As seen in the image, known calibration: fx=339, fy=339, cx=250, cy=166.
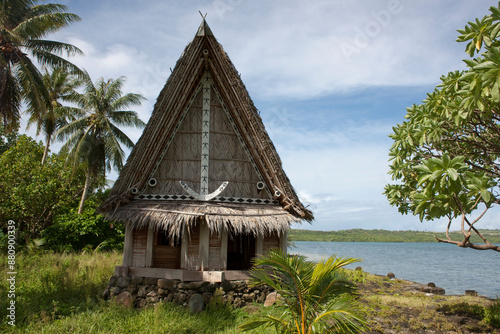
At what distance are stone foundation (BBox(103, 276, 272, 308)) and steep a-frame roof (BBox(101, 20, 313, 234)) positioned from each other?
1512mm

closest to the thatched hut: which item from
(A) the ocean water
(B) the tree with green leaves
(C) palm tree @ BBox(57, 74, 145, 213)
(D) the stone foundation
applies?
(D) the stone foundation

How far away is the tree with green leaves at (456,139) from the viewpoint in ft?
17.5

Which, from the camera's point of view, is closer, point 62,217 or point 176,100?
point 176,100

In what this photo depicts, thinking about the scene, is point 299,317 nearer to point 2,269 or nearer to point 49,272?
point 49,272

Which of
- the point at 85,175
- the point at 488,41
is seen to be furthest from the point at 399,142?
the point at 85,175

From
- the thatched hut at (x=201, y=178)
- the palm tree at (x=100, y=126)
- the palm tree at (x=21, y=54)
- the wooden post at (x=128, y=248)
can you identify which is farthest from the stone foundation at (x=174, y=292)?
the palm tree at (x=100, y=126)

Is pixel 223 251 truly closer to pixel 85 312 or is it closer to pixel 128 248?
pixel 128 248

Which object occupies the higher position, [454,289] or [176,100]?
[176,100]

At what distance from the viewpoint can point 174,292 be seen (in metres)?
8.44

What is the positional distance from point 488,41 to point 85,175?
19.9 metres

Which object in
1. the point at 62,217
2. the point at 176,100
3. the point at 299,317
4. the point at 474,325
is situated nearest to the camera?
the point at 299,317

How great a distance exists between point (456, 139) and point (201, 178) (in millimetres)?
6257

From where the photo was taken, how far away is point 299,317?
203 inches

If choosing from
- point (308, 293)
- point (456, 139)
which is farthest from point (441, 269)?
point (308, 293)
